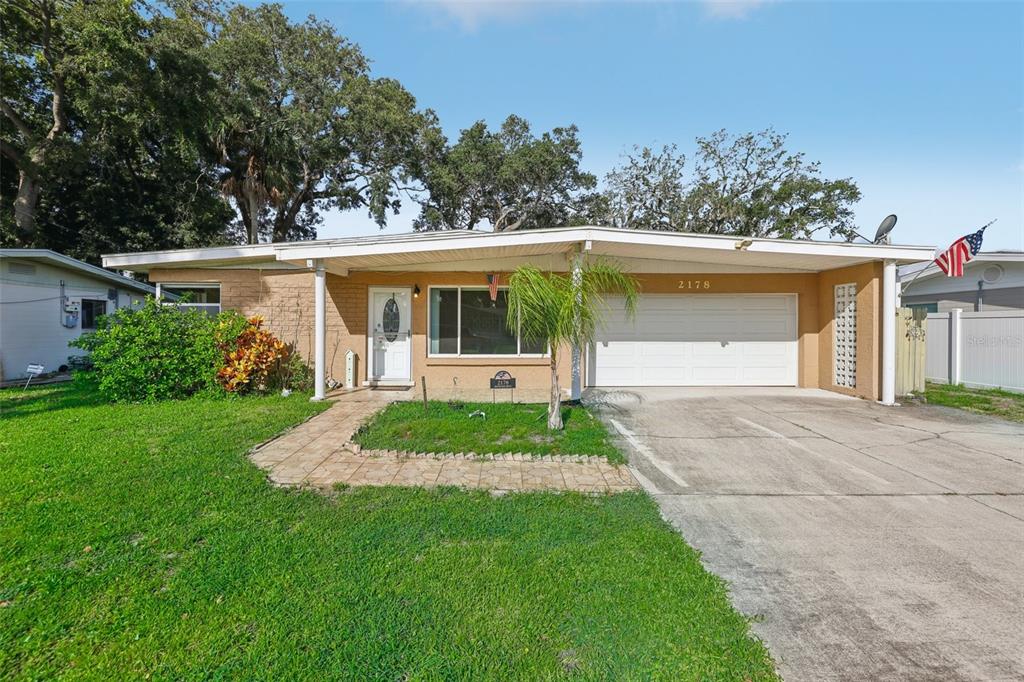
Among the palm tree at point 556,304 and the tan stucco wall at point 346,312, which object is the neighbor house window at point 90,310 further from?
the palm tree at point 556,304

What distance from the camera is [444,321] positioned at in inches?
385

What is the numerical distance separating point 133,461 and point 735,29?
12.0m

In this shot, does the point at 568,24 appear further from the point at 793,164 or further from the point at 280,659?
the point at 793,164

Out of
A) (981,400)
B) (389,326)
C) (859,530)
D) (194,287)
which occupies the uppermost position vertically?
(194,287)

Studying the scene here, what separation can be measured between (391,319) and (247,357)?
277cm

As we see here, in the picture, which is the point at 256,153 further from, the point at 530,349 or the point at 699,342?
the point at 699,342

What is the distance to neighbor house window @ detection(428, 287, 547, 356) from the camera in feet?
32.0

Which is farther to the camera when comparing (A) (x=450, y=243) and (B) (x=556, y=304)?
(A) (x=450, y=243)

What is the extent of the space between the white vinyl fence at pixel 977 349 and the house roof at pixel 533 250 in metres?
3.21

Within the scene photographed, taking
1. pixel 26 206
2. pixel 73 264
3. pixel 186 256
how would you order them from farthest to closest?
pixel 26 206
pixel 73 264
pixel 186 256

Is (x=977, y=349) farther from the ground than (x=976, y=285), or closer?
closer

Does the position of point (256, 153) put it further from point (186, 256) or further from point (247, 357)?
point (247, 357)

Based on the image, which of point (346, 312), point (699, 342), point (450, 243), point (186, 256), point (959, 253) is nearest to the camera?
point (450, 243)

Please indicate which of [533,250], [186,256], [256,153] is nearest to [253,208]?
[256,153]
